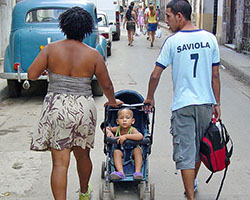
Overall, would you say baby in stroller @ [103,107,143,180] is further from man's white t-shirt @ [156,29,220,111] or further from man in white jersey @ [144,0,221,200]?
man's white t-shirt @ [156,29,220,111]

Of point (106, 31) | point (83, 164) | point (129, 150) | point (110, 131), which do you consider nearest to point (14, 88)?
point (110, 131)

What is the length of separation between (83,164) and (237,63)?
1028cm

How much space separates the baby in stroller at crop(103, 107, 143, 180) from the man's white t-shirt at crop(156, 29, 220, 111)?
712 millimetres

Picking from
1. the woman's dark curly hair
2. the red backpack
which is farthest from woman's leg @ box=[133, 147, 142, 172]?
the woman's dark curly hair

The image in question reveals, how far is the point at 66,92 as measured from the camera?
3.86m

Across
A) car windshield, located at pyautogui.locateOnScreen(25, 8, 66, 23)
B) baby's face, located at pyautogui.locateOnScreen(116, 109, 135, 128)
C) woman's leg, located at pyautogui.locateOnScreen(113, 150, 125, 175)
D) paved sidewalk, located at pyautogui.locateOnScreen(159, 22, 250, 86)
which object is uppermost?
car windshield, located at pyautogui.locateOnScreen(25, 8, 66, 23)

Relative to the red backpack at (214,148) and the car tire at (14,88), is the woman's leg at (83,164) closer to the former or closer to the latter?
the red backpack at (214,148)

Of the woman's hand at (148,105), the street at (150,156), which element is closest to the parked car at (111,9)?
the street at (150,156)

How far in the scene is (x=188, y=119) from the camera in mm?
4031

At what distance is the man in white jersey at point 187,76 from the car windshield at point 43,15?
5857 mm

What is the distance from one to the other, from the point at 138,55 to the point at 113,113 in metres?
11.4

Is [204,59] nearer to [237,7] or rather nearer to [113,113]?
[113,113]

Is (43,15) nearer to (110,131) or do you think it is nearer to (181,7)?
(110,131)

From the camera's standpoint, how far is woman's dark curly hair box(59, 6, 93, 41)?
12.6ft
